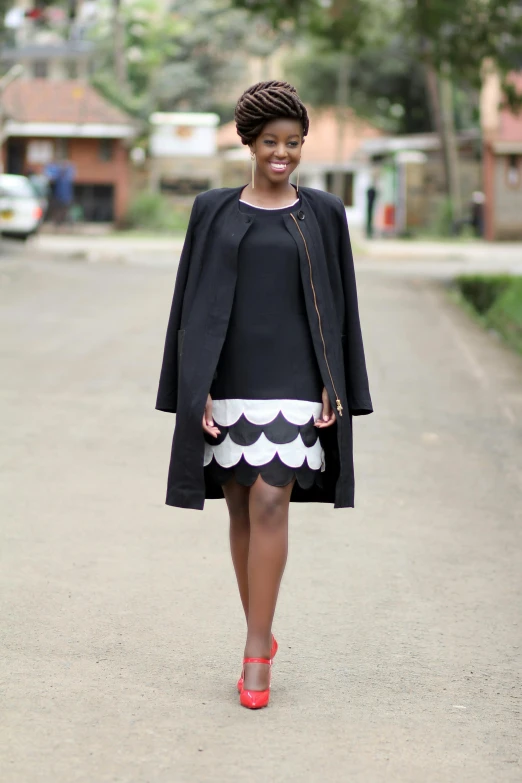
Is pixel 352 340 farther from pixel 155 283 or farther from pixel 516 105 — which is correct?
pixel 516 105

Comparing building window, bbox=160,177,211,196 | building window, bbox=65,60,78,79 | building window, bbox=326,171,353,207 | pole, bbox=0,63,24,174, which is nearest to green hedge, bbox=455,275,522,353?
pole, bbox=0,63,24,174

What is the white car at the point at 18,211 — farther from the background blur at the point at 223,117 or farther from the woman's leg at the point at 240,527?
the woman's leg at the point at 240,527

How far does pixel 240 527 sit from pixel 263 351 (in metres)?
0.58

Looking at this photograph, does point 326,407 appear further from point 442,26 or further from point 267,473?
point 442,26

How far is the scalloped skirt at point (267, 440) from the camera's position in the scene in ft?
14.1

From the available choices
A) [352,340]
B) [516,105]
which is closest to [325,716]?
[352,340]

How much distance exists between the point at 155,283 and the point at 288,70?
1768 inches

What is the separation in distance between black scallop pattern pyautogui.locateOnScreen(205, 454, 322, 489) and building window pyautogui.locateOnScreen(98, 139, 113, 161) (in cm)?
4587

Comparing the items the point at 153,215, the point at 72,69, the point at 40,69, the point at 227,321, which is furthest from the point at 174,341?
the point at 40,69

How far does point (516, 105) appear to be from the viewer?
25141 millimetres

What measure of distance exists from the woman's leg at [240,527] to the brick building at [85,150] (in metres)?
44.6

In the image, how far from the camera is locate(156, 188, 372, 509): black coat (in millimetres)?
4297

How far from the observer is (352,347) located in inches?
176

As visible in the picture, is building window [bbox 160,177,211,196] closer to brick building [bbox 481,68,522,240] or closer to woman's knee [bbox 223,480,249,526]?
brick building [bbox 481,68,522,240]
